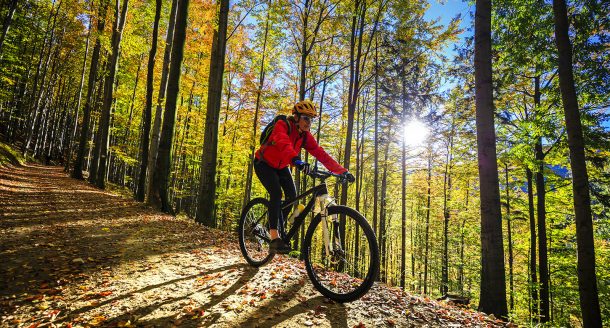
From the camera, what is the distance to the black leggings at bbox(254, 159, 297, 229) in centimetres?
443

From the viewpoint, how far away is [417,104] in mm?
19188

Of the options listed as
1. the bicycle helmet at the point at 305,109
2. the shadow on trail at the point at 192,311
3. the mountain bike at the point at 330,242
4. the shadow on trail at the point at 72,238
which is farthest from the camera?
the bicycle helmet at the point at 305,109

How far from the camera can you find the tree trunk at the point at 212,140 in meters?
9.90

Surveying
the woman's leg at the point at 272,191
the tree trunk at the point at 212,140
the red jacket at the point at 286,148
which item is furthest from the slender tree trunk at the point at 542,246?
the tree trunk at the point at 212,140

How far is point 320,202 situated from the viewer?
12.9 feet

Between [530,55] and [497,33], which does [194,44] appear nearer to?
[497,33]

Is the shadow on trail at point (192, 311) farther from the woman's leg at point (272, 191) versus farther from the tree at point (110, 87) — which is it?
the tree at point (110, 87)

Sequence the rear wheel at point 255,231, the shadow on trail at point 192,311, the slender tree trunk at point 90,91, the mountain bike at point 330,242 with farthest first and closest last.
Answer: the slender tree trunk at point 90,91, the rear wheel at point 255,231, the mountain bike at point 330,242, the shadow on trail at point 192,311

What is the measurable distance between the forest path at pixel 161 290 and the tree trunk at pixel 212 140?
3.32 metres

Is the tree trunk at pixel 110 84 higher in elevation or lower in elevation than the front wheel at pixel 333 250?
higher

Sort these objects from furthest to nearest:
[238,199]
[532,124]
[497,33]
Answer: [238,199] → [497,33] → [532,124]

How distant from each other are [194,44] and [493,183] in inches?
679

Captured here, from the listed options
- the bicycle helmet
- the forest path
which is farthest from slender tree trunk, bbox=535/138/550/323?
the bicycle helmet

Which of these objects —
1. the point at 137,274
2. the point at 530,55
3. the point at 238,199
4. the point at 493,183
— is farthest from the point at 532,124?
the point at 238,199
